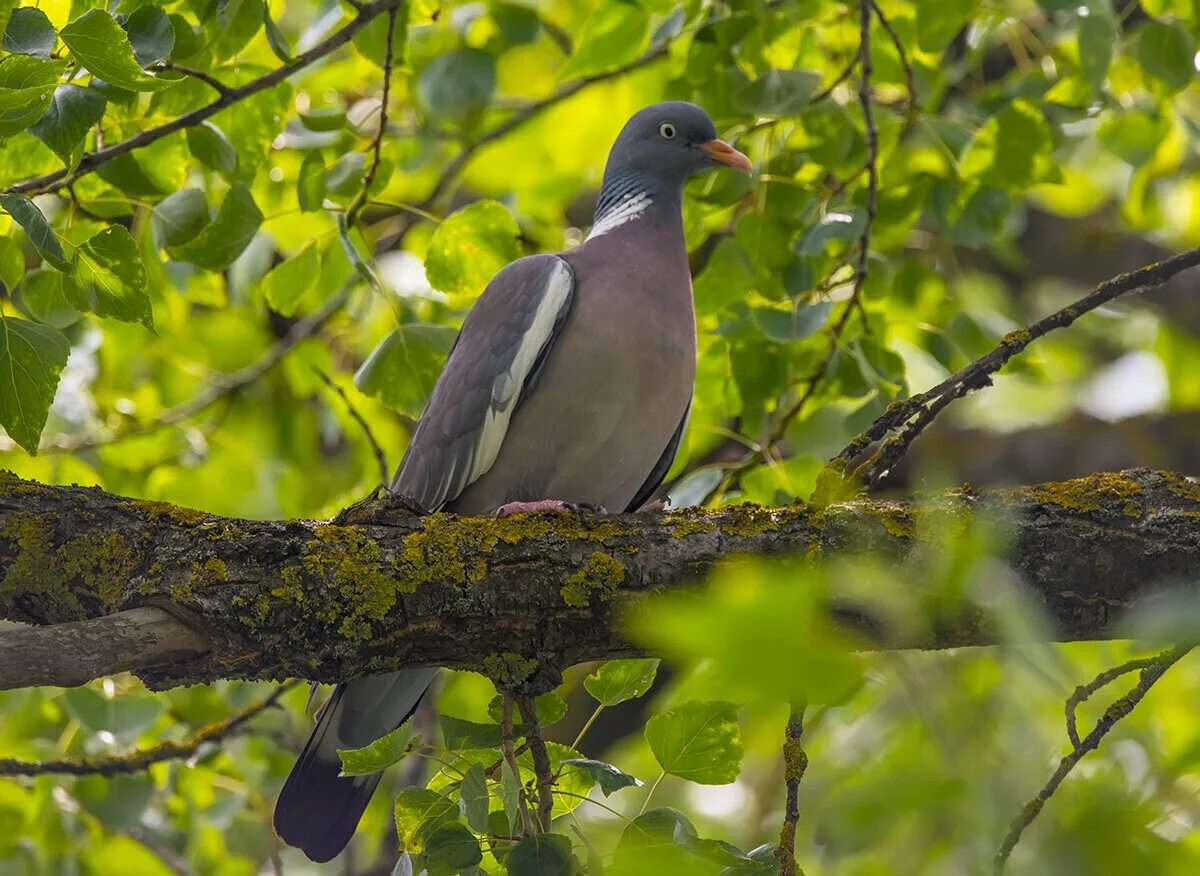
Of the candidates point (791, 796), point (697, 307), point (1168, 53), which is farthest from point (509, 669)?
point (1168, 53)

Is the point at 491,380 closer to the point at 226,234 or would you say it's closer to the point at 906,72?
the point at 226,234

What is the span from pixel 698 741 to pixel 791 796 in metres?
0.20

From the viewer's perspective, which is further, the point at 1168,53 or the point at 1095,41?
the point at 1168,53

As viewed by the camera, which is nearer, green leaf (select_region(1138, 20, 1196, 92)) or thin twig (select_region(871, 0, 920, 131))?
thin twig (select_region(871, 0, 920, 131))

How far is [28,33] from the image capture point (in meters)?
2.04

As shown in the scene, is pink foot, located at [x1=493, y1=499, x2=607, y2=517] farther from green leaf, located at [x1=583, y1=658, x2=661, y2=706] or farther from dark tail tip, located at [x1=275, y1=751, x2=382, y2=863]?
dark tail tip, located at [x1=275, y1=751, x2=382, y2=863]

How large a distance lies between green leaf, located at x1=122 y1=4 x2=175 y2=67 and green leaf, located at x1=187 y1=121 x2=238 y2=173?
20.7 inches

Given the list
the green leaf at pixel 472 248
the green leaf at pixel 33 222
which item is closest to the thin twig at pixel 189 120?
the green leaf at pixel 33 222

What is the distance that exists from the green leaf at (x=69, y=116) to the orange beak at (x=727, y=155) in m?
1.88

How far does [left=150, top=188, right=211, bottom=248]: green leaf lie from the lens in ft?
9.52

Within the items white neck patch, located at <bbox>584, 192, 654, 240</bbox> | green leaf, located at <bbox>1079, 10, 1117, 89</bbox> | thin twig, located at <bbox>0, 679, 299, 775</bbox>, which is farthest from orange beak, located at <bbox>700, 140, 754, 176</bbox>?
Answer: thin twig, located at <bbox>0, 679, 299, 775</bbox>

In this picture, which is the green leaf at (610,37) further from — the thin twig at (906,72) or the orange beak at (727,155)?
the thin twig at (906,72)

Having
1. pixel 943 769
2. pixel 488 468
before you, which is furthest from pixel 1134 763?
pixel 488 468

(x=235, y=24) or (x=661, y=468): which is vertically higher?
(x=235, y=24)
